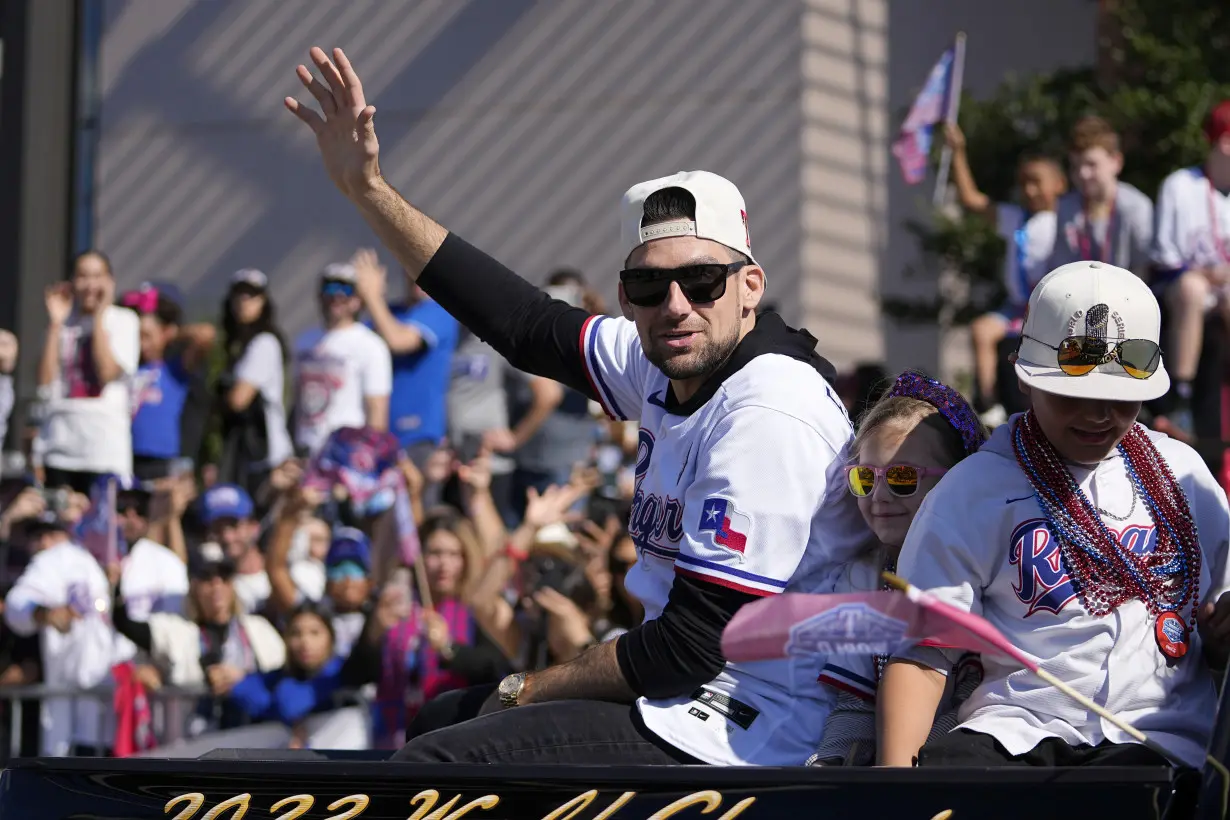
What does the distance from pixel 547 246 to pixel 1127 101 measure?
14.9 feet

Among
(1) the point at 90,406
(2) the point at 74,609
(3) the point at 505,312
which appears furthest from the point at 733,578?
(1) the point at 90,406

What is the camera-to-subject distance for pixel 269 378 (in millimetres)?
9359

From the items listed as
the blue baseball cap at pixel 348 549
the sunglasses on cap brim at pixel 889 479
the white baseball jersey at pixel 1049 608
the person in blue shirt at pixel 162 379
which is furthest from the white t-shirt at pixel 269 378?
the white baseball jersey at pixel 1049 608

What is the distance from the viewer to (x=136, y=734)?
8.26 m

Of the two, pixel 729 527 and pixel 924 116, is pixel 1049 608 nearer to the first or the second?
pixel 729 527

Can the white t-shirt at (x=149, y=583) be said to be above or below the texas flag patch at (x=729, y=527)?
above

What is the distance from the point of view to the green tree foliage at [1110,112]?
13.6 m

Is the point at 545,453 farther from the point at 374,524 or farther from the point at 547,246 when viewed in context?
the point at 547,246

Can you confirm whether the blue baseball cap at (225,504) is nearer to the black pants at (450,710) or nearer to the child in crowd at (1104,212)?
the child in crowd at (1104,212)

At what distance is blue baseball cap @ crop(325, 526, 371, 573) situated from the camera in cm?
810

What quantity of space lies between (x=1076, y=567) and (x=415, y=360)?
628 centimetres

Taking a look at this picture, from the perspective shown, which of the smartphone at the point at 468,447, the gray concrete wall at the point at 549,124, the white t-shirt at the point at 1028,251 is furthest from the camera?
the gray concrete wall at the point at 549,124

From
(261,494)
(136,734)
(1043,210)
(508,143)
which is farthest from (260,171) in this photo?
(1043,210)

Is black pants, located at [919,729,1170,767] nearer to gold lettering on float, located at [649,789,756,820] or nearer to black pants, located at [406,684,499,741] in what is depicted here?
gold lettering on float, located at [649,789,756,820]
